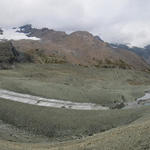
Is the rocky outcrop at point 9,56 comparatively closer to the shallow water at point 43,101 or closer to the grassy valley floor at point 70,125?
the grassy valley floor at point 70,125

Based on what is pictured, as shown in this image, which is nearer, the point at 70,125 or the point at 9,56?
the point at 70,125

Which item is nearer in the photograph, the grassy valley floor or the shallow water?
the grassy valley floor

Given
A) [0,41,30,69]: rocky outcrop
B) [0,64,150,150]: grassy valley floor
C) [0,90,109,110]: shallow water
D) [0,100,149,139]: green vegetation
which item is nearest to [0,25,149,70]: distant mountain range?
[0,41,30,69]: rocky outcrop

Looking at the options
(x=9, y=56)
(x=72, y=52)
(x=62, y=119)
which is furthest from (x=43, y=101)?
(x=72, y=52)

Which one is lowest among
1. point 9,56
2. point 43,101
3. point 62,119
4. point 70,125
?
point 43,101

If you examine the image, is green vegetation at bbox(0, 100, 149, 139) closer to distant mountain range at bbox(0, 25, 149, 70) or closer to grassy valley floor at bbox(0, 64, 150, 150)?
grassy valley floor at bbox(0, 64, 150, 150)

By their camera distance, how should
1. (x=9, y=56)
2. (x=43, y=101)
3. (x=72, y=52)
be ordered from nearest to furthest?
1. (x=43, y=101)
2. (x=9, y=56)
3. (x=72, y=52)

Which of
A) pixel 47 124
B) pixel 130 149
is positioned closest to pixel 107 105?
pixel 47 124

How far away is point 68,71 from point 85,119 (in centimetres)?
5715

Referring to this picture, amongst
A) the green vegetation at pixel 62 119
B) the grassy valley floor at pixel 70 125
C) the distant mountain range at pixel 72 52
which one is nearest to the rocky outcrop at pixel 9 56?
the distant mountain range at pixel 72 52

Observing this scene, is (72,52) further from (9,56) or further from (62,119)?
(62,119)

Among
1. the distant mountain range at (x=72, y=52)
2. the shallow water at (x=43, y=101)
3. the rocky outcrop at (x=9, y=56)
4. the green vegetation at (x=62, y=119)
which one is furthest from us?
the distant mountain range at (x=72, y=52)

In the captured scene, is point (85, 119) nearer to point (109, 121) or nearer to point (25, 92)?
point (109, 121)

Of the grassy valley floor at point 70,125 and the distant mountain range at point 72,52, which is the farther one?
the distant mountain range at point 72,52
